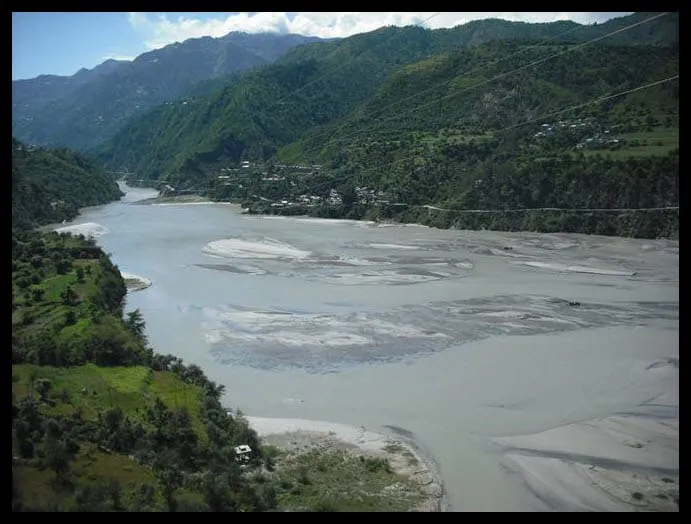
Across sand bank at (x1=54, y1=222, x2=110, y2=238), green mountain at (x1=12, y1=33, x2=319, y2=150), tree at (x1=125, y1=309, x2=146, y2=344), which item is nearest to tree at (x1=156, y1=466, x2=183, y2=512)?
tree at (x1=125, y1=309, x2=146, y2=344)

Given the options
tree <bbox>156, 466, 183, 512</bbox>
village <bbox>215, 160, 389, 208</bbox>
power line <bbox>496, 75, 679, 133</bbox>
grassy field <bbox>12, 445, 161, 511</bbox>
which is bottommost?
tree <bbox>156, 466, 183, 512</bbox>

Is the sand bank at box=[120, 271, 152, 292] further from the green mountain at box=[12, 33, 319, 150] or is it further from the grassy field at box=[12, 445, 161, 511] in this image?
the green mountain at box=[12, 33, 319, 150]

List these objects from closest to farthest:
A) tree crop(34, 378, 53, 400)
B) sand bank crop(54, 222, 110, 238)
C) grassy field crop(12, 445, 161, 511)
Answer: grassy field crop(12, 445, 161, 511), tree crop(34, 378, 53, 400), sand bank crop(54, 222, 110, 238)

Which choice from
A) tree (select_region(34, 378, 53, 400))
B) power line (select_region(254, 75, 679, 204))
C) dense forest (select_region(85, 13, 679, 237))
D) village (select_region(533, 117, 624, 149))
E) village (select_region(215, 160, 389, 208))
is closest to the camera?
tree (select_region(34, 378, 53, 400))

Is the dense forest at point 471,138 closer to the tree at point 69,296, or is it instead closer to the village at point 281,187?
the village at point 281,187

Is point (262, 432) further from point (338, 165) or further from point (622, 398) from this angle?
point (338, 165)

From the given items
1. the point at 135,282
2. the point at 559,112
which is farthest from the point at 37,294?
the point at 559,112

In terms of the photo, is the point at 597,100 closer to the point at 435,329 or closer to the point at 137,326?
the point at 435,329
